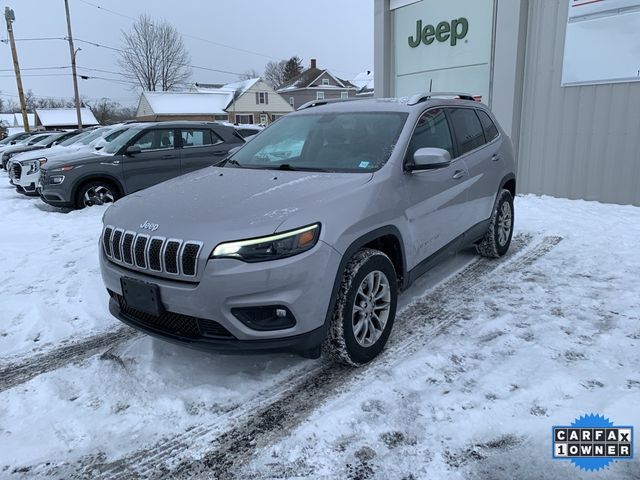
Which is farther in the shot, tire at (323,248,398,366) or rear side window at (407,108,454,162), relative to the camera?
rear side window at (407,108,454,162)

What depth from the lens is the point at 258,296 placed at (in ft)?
9.03

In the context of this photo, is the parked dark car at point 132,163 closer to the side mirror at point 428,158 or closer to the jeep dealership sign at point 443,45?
the jeep dealership sign at point 443,45

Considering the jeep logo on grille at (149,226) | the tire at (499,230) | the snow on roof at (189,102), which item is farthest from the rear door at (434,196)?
the snow on roof at (189,102)

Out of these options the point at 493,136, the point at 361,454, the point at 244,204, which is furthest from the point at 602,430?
the point at 493,136

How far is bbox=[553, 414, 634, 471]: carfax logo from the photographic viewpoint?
2.44 metres

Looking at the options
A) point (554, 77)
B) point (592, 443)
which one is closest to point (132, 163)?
point (554, 77)

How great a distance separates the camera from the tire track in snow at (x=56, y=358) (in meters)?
3.43

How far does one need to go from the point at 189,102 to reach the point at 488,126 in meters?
56.4

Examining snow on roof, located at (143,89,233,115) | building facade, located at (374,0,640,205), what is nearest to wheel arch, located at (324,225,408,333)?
building facade, located at (374,0,640,205)

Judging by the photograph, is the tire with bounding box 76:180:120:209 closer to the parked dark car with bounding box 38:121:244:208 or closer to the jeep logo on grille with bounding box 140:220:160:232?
the parked dark car with bounding box 38:121:244:208

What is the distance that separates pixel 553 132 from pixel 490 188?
482 centimetres

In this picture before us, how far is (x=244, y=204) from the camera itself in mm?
3059

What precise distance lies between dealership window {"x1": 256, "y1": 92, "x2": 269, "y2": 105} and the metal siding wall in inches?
2125

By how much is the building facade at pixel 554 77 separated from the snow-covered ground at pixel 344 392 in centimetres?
431
